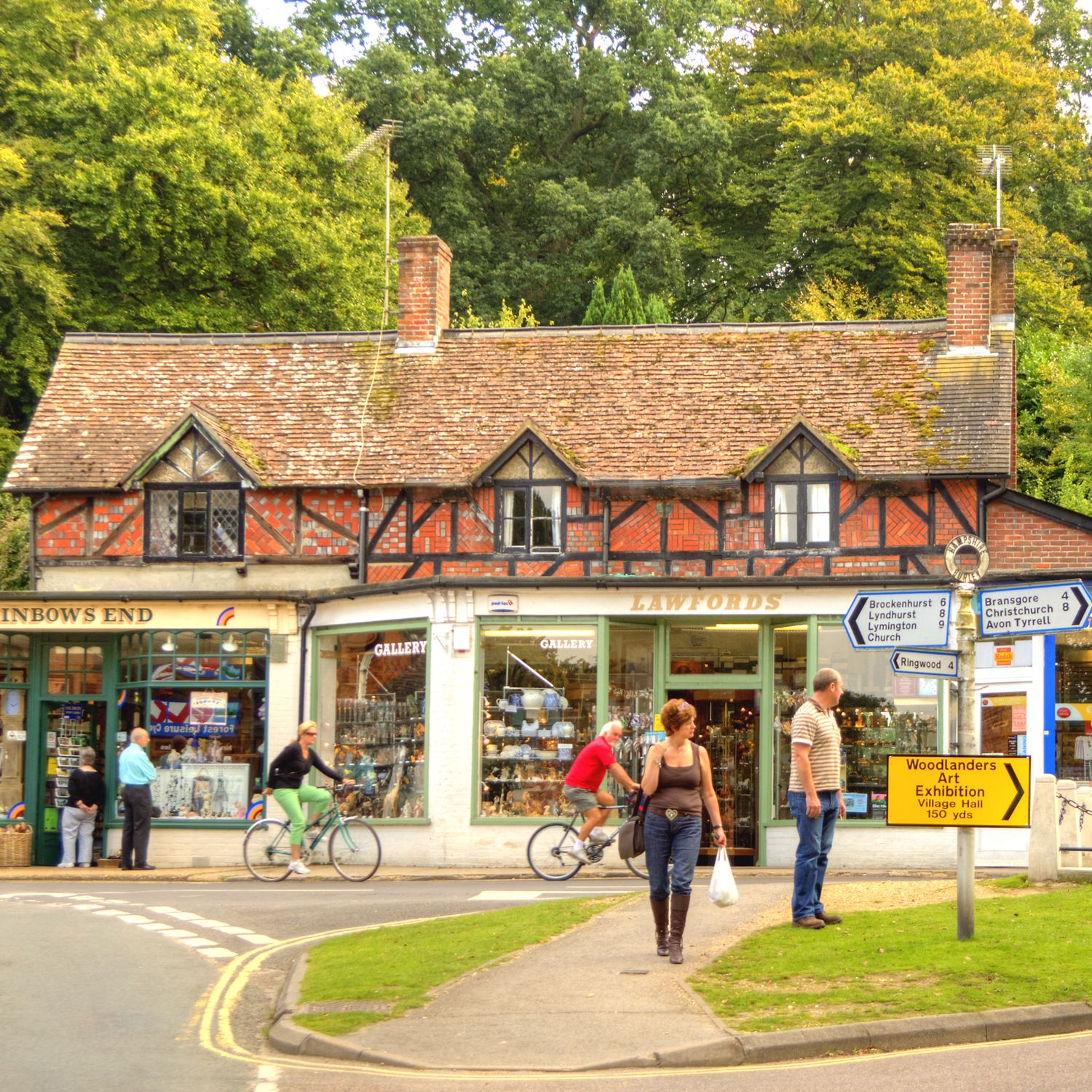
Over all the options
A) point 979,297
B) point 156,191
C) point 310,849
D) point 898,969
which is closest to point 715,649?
point 310,849

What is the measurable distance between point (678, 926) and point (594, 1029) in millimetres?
1981

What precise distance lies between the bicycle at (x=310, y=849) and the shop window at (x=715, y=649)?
5254 millimetres

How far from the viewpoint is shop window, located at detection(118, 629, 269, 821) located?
25.6 meters

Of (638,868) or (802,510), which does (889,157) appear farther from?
(638,868)

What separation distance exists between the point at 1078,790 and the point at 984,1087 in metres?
8.10

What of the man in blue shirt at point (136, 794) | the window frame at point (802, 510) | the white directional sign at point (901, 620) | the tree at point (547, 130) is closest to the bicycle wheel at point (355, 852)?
the man in blue shirt at point (136, 794)

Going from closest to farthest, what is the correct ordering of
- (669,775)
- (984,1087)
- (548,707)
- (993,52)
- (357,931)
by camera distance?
(984,1087) < (669,775) < (357,931) < (548,707) < (993,52)

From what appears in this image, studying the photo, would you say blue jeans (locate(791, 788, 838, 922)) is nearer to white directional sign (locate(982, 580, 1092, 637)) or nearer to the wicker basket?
white directional sign (locate(982, 580, 1092, 637))

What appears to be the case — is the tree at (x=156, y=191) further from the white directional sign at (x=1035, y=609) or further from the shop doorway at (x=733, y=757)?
the white directional sign at (x=1035, y=609)

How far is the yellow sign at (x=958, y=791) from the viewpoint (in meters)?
12.3

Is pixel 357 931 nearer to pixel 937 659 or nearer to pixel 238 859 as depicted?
pixel 937 659

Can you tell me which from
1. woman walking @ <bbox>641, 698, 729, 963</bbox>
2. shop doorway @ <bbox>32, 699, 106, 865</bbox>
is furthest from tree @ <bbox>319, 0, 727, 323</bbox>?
woman walking @ <bbox>641, 698, 729, 963</bbox>

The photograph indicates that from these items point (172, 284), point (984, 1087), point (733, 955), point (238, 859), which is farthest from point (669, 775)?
point (172, 284)

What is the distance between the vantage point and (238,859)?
25.2m
